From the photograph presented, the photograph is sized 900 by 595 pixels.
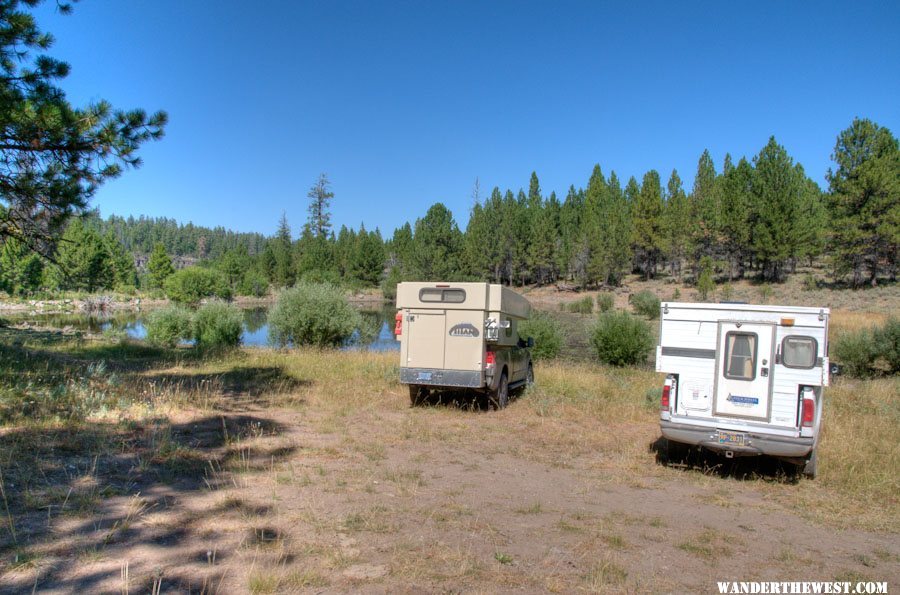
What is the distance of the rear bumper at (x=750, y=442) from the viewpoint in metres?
7.12

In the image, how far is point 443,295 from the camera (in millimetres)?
11164

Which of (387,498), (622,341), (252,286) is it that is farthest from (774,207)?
(252,286)

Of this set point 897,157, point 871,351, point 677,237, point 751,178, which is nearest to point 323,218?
point 677,237

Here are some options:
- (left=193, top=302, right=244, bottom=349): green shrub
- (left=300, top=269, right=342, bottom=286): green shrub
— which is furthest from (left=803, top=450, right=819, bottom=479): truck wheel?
(left=193, top=302, right=244, bottom=349): green shrub

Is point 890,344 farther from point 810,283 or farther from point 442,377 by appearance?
point 810,283

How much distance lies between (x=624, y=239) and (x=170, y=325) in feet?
184

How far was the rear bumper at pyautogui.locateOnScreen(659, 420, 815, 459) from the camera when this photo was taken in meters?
7.12

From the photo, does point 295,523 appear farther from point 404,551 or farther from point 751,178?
point 751,178

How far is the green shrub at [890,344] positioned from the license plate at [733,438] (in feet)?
58.6

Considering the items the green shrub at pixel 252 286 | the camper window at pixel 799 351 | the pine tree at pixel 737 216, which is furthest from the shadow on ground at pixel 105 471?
the green shrub at pixel 252 286

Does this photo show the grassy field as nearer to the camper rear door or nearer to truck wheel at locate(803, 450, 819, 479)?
truck wheel at locate(803, 450, 819, 479)

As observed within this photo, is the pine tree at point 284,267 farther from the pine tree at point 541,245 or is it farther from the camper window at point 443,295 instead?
the camper window at point 443,295

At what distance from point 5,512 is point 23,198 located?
632cm

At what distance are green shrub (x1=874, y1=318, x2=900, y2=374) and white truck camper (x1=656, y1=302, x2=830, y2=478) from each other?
16792 millimetres
